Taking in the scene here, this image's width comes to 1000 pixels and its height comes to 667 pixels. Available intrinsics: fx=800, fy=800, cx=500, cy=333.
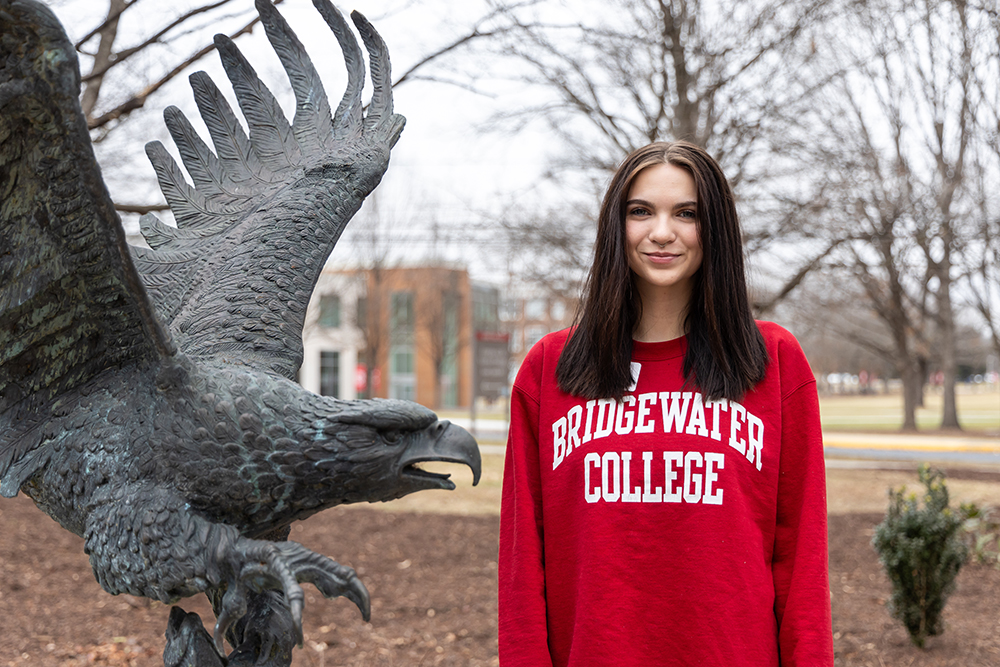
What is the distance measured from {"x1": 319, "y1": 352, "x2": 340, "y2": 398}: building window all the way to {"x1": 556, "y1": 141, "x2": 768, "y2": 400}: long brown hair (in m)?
34.0

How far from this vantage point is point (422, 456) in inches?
74.0

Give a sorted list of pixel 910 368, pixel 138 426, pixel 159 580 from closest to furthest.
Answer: pixel 159 580 < pixel 138 426 < pixel 910 368

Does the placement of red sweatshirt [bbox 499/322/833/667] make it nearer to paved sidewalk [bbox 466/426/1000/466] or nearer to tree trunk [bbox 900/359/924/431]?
paved sidewalk [bbox 466/426/1000/466]

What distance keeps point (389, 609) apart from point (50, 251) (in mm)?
5039

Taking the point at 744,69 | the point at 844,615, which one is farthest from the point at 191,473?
the point at 744,69

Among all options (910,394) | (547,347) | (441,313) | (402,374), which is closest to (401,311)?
(441,313)

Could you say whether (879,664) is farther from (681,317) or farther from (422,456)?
(422,456)

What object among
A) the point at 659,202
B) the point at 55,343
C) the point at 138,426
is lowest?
the point at 138,426

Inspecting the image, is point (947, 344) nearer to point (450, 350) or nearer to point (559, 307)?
point (559, 307)

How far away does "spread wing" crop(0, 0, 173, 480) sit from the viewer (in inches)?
61.2

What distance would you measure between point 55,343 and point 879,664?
17.7 feet

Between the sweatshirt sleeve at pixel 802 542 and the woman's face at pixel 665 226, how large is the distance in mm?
473

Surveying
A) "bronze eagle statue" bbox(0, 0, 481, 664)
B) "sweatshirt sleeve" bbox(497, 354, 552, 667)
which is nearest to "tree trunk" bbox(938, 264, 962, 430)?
"sweatshirt sleeve" bbox(497, 354, 552, 667)

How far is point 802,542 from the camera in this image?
6.86ft
